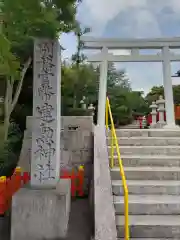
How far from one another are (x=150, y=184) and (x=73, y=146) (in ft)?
7.80

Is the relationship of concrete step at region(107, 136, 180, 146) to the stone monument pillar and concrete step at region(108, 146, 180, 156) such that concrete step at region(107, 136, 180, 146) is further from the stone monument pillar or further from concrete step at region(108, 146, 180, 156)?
the stone monument pillar

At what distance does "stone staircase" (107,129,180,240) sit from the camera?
346cm

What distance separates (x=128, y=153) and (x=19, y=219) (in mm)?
2820

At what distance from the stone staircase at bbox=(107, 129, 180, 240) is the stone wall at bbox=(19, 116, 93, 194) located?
848 millimetres

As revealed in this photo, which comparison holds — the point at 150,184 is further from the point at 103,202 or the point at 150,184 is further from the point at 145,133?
the point at 145,133

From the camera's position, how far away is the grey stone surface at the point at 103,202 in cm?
320

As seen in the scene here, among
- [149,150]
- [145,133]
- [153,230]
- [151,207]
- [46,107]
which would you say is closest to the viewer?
[153,230]

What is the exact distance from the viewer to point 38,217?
3592 millimetres

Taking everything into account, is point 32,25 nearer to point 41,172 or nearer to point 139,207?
point 41,172

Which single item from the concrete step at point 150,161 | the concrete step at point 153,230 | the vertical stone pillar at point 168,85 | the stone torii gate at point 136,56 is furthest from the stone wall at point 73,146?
the vertical stone pillar at point 168,85

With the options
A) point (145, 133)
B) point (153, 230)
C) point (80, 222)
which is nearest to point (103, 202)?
point (153, 230)

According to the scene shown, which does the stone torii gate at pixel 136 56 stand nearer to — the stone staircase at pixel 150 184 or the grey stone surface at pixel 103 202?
the stone staircase at pixel 150 184

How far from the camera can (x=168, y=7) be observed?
977 cm

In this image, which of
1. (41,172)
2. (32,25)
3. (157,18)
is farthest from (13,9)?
(157,18)
